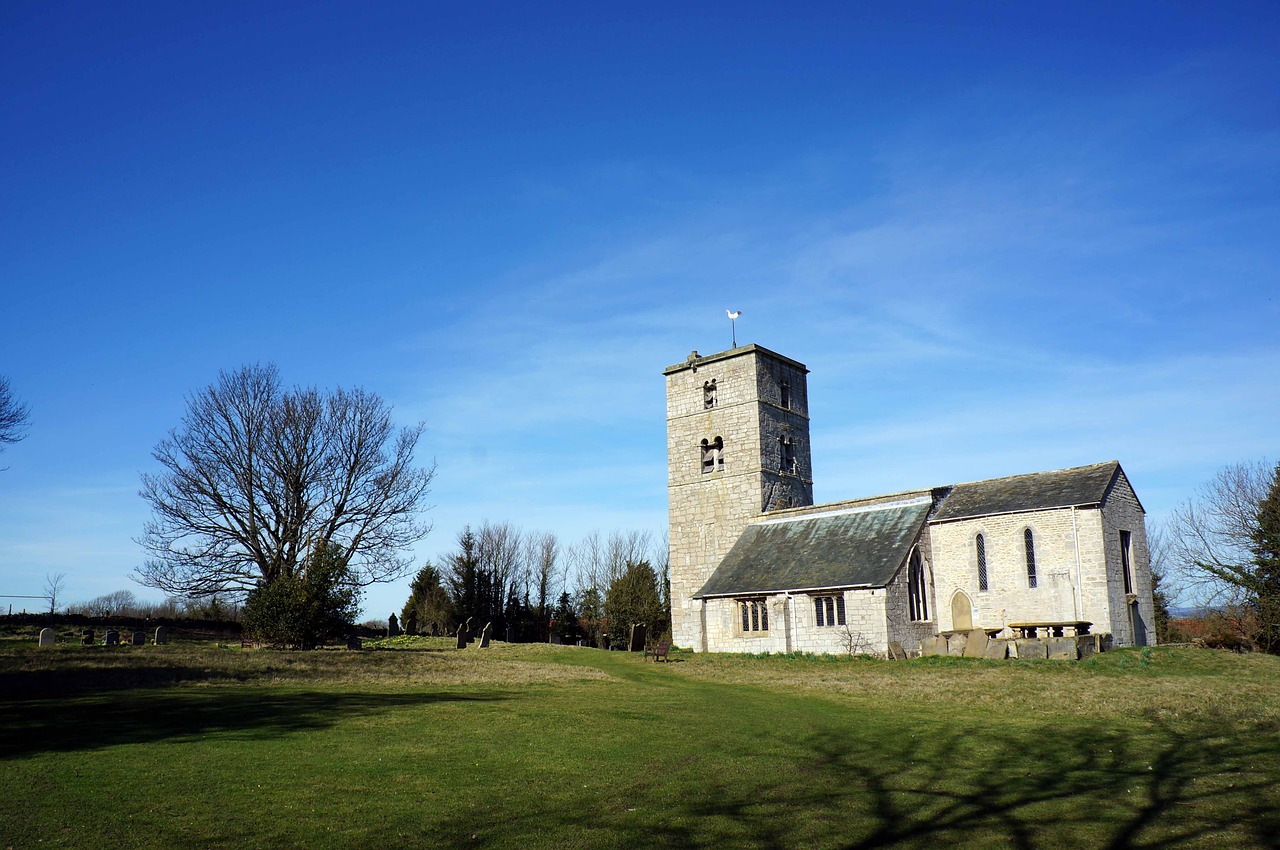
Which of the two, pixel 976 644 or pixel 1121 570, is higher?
pixel 1121 570

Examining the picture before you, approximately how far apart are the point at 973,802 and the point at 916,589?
2412cm

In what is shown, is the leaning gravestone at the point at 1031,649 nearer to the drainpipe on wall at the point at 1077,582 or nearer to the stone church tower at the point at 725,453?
the drainpipe on wall at the point at 1077,582

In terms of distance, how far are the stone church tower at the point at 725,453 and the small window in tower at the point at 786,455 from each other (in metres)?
0.05

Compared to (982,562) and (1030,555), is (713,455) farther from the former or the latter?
(1030,555)

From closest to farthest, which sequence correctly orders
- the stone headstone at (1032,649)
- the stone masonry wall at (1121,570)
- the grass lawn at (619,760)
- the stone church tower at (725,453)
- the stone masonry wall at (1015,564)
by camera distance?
the grass lawn at (619,760) → the stone headstone at (1032,649) → the stone masonry wall at (1121,570) → the stone masonry wall at (1015,564) → the stone church tower at (725,453)

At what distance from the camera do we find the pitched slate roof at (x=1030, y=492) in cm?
3148

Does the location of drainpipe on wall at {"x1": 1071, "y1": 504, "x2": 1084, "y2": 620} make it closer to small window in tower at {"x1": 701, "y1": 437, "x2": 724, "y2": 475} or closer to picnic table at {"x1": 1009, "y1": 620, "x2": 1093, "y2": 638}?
picnic table at {"x1": 1009, "y1": 620, "x2": 1093, "y2": 638}

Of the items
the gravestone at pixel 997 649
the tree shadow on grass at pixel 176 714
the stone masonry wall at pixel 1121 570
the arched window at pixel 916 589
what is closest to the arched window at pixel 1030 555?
the stone masonry wall at pixel 1121 570

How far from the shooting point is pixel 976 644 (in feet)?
98.9

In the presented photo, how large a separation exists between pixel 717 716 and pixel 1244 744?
9288 millimetres

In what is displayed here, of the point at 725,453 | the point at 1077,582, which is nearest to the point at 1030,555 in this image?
the point at 1077,582

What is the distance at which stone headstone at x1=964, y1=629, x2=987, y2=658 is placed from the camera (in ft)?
98.2

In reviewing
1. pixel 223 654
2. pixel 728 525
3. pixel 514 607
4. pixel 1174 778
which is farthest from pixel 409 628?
pixel 1174 778

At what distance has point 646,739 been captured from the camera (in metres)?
14.9
